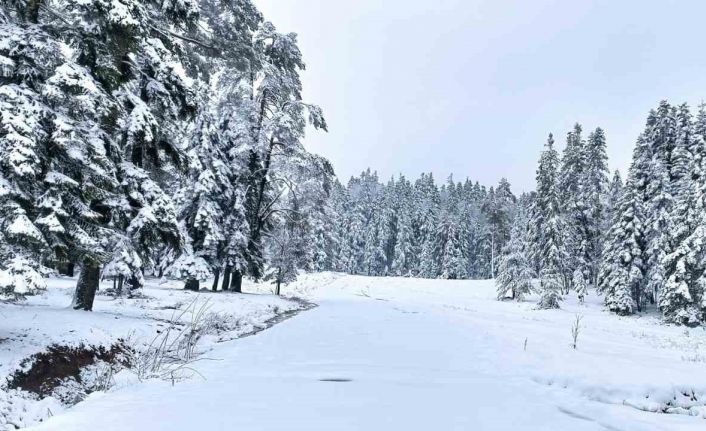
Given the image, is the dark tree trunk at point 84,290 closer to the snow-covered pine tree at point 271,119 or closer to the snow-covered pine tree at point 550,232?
the snow-covered pine tree at point 271,119

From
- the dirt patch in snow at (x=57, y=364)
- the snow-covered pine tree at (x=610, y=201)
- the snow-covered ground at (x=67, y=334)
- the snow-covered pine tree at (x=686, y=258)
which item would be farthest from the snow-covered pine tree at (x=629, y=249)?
the dirt patch in snow at (x=57, y=364)

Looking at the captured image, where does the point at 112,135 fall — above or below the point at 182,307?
above

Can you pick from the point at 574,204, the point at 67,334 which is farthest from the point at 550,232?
the point at 67,334

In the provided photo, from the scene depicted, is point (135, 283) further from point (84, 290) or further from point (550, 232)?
point (550, 232)

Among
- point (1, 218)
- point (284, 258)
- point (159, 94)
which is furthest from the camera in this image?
point (284, 258)

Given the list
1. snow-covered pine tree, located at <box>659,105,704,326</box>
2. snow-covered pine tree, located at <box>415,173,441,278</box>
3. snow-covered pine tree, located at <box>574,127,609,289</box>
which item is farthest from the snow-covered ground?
snow-covered pine tree, located at <box>415,173,441,278</box>

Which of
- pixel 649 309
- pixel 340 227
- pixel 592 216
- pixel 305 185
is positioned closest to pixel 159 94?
pixel 305 185

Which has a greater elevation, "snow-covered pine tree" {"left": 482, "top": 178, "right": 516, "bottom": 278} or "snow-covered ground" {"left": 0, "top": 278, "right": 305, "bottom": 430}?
"snow-covered pine tree" {"left": 482, "top": 178, "right": 516, "bottom": 278}

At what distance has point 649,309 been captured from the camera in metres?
35.2

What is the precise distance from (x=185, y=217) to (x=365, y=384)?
1861 cm

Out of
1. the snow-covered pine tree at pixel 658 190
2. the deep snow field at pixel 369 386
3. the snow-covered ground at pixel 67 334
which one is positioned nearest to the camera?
the deep snow field at pixel 369 386

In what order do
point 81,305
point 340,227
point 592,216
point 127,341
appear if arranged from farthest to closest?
point 340,227 → point 592,216 → point 81,305 → point 127,341

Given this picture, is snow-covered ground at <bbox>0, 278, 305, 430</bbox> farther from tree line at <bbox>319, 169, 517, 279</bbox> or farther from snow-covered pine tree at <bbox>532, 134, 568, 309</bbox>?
tree line at <bbox>319, 169, 517, 279</bbox>

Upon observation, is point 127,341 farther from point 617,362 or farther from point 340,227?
point 340,227
